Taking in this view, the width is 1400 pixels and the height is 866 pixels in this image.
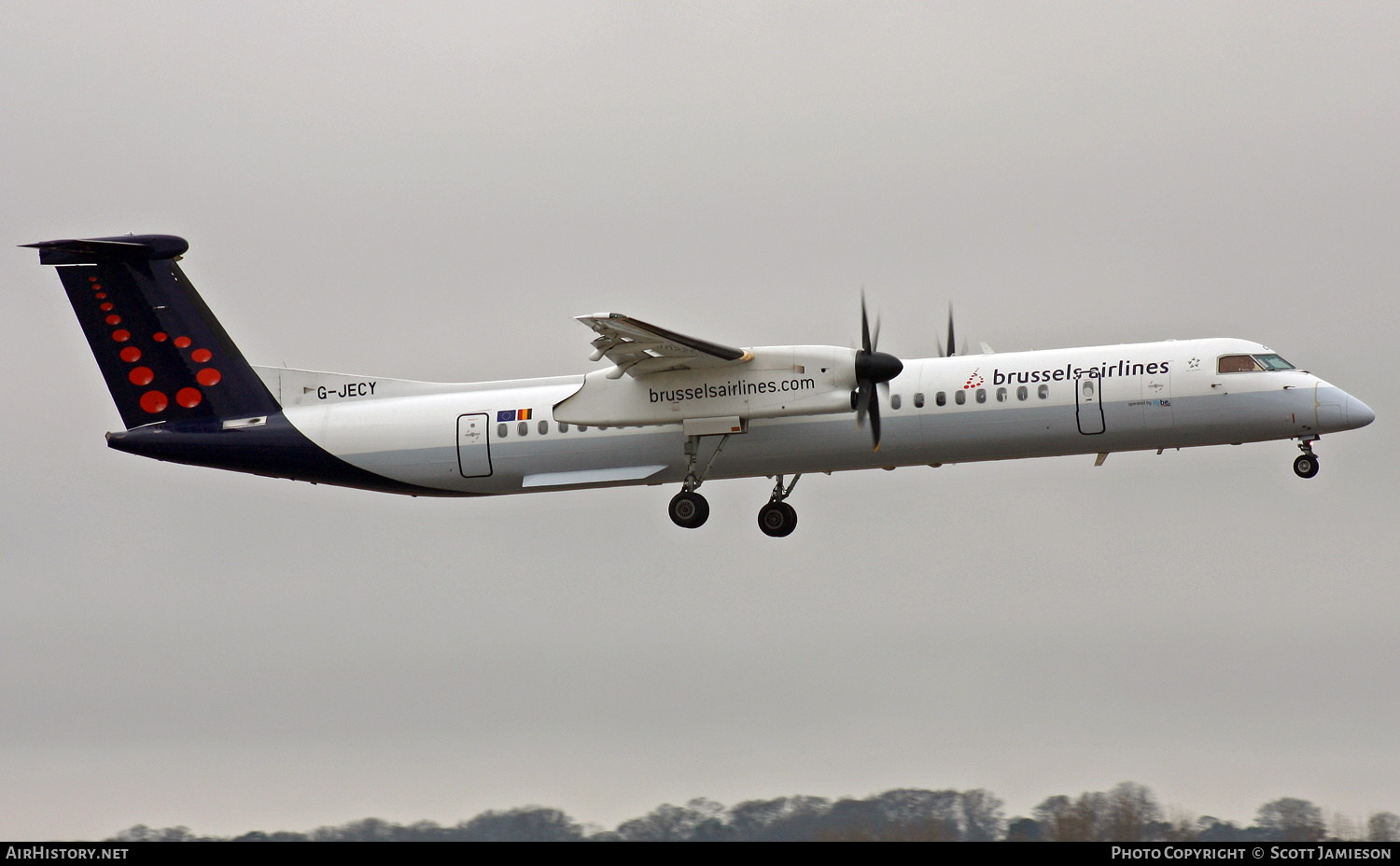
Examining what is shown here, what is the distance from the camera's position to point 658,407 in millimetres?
30094

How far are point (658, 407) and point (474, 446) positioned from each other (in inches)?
145

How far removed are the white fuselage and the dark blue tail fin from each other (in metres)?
1.65

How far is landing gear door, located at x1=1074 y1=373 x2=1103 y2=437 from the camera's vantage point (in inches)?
1148

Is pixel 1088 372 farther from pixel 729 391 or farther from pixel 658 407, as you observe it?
pixel 658 407

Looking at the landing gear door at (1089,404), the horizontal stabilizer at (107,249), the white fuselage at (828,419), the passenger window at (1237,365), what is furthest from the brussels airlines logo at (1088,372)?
the horizontal stabilizer at (107,249)

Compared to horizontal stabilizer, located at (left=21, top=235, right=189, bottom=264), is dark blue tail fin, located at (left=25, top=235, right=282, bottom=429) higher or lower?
lower

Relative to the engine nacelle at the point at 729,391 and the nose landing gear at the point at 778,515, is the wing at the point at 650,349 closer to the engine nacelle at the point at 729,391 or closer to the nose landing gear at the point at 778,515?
the engine nacelle at the point at 729,391

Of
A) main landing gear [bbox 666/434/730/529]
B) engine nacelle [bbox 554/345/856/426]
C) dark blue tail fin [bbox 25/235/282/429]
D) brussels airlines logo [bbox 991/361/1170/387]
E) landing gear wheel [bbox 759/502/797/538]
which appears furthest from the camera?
dark blue tail fin [bbox 25/235/282/429]

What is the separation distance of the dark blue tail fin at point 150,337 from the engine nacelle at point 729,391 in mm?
6845

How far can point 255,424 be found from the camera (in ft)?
106

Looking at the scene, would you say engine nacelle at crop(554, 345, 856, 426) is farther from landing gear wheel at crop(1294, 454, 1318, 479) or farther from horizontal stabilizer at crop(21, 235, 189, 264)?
horizontal stabilizer at crop(21, 235, 189, 264)

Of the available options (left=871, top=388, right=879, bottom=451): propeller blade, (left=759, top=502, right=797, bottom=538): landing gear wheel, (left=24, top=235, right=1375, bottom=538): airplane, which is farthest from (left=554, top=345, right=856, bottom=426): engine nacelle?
(left=759, top=502, right=797, bottom=538): landing gear wheel
